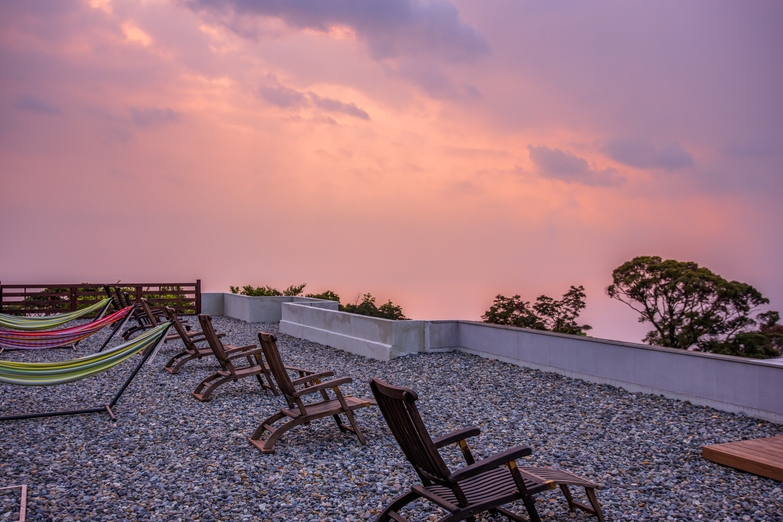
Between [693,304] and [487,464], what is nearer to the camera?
[487,464]

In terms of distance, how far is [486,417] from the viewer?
5.54 metres

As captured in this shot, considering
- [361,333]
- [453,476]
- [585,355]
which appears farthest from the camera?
[361,333]

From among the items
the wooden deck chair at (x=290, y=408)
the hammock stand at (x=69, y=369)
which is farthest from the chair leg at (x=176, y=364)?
the wooden deck chair at (x=290, y=408)

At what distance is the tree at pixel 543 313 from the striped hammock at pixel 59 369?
9537 millimetres

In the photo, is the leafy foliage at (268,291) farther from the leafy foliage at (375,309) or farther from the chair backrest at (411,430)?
the chair backrest at (411,430)

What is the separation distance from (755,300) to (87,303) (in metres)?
17.0

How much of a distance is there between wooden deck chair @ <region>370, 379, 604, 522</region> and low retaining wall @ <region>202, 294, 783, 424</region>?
316 centimetres

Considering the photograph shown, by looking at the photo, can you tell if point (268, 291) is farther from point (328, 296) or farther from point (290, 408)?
point (290, 408)

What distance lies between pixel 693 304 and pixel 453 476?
13805 millimetres

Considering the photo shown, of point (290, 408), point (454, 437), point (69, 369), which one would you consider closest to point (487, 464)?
point (454, 437)

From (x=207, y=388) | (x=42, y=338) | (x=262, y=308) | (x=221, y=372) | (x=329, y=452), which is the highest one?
(x=262, y=308)

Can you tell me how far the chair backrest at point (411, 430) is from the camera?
2738mm

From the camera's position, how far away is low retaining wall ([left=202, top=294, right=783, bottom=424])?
555 cm

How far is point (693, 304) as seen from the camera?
1460cm
